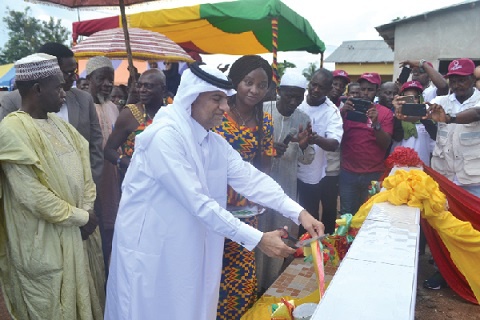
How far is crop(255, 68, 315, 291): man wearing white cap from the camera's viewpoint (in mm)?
3717

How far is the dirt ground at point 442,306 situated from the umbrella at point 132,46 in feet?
14.3

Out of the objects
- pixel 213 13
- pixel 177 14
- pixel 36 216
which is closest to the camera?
pixel 36 216

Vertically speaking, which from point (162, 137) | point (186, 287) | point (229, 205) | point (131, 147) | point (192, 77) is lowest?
point (186, 287)

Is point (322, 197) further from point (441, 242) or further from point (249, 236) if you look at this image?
point (249, 236)

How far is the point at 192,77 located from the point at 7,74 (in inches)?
718

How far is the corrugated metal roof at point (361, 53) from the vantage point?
2987cm

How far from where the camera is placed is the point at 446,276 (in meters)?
3.49

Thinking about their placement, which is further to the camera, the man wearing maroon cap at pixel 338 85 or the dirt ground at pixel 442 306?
the man wearing maroon cap at pixel 338 85

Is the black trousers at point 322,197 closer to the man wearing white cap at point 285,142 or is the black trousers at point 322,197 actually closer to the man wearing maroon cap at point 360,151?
the man wearing maroon cap at point 360,151

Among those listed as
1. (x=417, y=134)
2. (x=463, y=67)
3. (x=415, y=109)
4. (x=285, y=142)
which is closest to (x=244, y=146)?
(x=285, y=142)

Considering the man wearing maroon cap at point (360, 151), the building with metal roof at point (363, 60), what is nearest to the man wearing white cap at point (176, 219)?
the man wearing maroon cap at point (360, 151)

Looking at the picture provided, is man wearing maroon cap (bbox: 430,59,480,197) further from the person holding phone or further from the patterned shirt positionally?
the patterned shirt

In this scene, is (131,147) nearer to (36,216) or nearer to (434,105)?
(36,216)

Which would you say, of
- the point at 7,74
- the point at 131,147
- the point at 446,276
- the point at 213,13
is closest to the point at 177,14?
the point at 213,13
